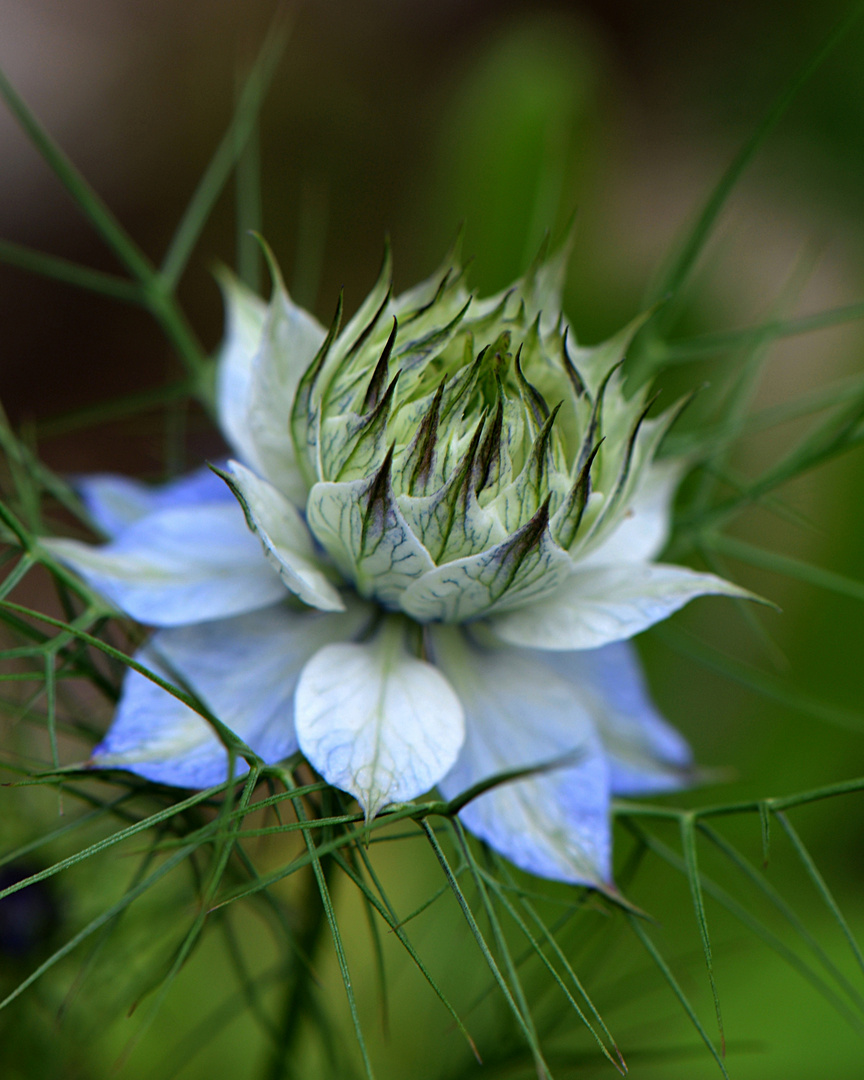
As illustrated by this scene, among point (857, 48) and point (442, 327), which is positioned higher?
point (857, 48)

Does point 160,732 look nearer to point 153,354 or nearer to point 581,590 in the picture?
point 581,590

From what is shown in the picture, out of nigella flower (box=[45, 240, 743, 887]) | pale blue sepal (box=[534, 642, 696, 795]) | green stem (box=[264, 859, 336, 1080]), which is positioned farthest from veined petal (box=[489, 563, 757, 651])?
green stem (box=[264, 859, 336, 1080])

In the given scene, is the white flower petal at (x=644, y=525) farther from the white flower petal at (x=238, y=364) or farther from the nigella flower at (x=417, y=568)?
the white flower petal at (x=238, y=364)

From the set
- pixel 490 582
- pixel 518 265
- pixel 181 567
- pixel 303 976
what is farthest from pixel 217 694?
pixel 518 265

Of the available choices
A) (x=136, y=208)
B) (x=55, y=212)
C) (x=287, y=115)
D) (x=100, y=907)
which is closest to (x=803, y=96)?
(x=287, y=115)

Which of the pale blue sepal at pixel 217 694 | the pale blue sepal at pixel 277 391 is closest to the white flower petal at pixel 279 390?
the pale blue sepal at pixel 277 391

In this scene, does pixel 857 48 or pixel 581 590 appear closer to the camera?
pixel 581 590
